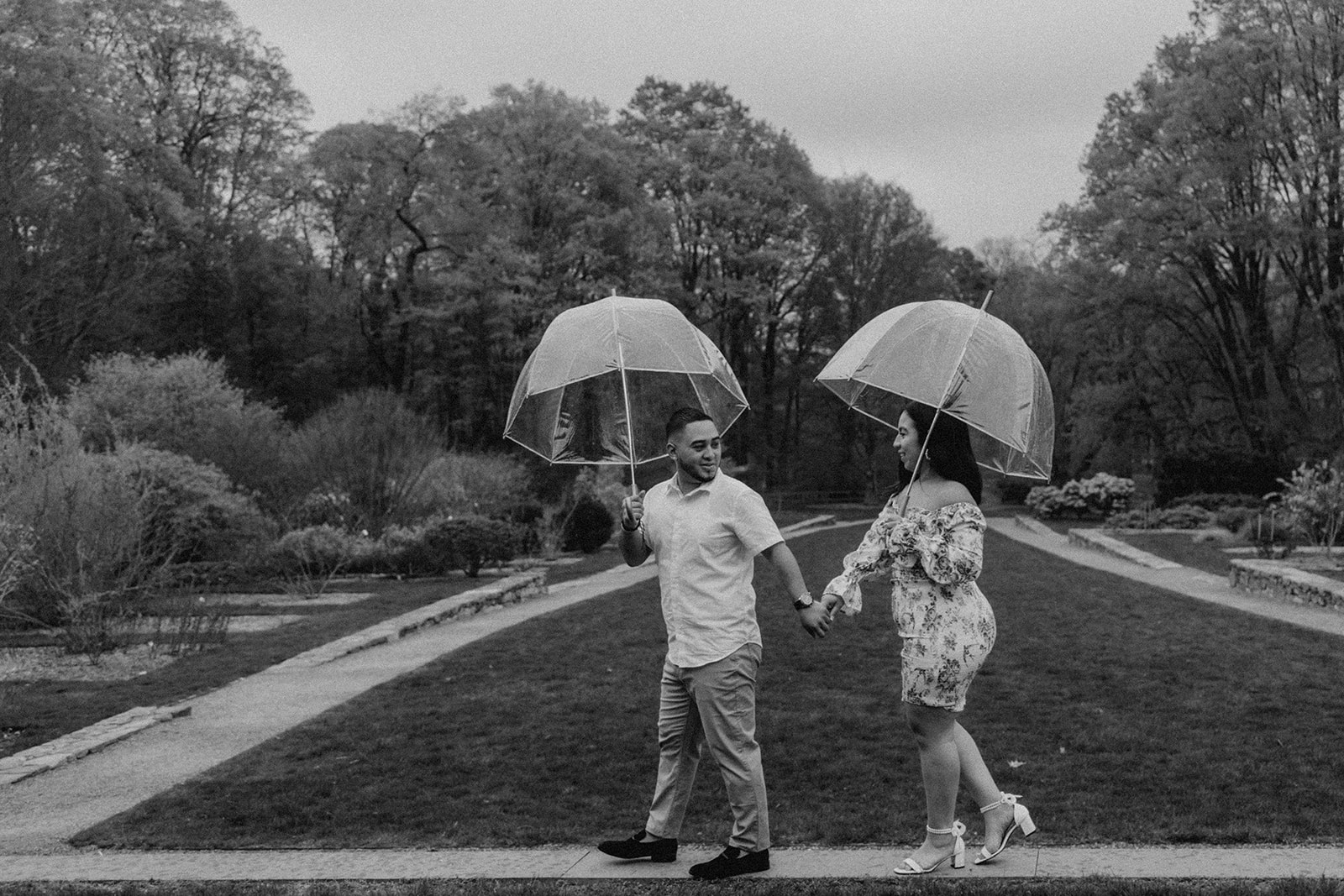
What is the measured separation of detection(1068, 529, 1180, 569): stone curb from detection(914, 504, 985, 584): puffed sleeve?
53.3 feet

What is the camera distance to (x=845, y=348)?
5695mm

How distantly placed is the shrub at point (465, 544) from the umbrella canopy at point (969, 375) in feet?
48.6

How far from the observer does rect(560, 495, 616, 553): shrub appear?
26.4 meters

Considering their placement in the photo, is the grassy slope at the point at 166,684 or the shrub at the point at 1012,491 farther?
the shrub at the point at 1012,491

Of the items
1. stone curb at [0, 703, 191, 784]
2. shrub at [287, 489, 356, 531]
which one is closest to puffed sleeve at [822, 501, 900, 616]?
stone curb at [0, 703, 191, 784]

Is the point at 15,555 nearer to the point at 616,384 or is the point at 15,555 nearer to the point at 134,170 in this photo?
the point at 616,384

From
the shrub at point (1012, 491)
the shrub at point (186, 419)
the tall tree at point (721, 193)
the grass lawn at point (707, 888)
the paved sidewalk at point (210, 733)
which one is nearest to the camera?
the grass lawn at point (707, 888)

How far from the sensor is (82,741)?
28.2ft

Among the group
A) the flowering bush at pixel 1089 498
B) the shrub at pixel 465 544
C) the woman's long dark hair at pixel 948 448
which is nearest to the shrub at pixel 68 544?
the shrub at pixel 465 544

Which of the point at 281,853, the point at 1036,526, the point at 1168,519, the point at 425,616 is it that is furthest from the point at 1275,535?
the point at 281,853

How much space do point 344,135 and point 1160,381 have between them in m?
27.1

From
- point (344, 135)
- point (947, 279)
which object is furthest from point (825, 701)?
point (947, 279)

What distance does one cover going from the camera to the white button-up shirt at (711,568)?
17.0 feet

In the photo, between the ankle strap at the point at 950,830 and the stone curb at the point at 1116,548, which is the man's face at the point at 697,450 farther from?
the stone curb at the point at 1116,548
